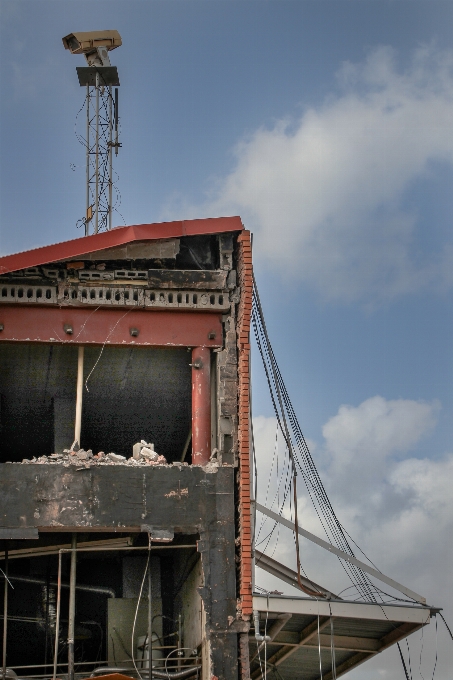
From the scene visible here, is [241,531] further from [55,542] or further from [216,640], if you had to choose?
[55,542]

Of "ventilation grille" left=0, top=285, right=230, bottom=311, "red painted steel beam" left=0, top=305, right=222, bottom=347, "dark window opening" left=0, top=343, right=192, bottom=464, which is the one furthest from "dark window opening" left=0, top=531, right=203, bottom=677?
"ventilation grille" left=0, top=285, right=230, bottom=311

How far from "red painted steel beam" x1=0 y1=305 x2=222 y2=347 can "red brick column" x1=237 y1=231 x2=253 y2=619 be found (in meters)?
0.64

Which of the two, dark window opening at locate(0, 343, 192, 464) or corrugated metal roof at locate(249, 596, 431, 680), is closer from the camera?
corrugated metal roof at locate(249, 596, 431, 680)

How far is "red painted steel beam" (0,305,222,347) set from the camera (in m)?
17.7

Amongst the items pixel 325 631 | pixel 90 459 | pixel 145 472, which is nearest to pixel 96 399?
pixel 90 459

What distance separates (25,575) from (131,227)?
28.6 feet

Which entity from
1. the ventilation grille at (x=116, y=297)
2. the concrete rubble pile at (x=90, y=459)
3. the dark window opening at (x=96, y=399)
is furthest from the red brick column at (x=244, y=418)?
the dark window opening at (x=96, y=399)

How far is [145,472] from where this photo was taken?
55.9ft

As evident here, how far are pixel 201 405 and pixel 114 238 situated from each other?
3520mm

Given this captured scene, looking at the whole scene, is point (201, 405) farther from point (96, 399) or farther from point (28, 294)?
point (28, 294)

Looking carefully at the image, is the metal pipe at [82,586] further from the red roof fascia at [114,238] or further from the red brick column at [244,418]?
the red roof fascia at [114,238]

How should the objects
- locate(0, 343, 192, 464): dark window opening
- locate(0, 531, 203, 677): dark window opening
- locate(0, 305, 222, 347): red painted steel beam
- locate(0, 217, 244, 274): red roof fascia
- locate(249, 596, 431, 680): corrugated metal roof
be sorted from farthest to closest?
1. locate(0, 531, 203, 677): dark window opening
2. locate(0, 343, 192, 464): dark window opening
3. locate(249, 596, 431, 680): corrugated metal roof
4. locate(0, 305, 222, 347): red painted steel beam
5. locate(0, 217, 244, 274): red roof fascia

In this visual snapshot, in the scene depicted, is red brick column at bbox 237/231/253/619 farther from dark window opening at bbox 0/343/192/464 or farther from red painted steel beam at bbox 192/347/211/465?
dark window opening at bbox 0/343/192/464

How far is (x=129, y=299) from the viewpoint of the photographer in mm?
18031
